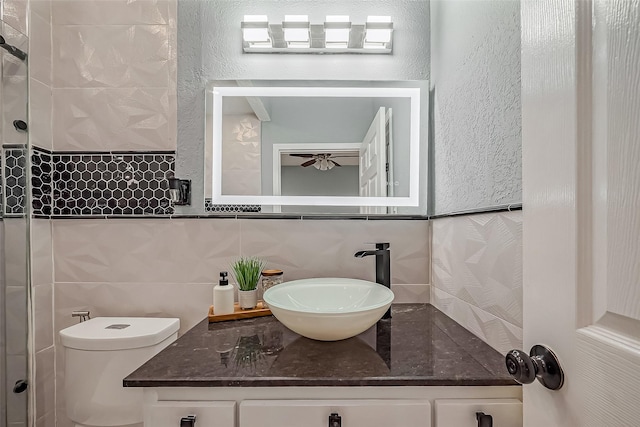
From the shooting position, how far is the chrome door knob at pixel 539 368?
1.70 ft

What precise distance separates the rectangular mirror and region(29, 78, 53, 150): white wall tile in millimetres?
674

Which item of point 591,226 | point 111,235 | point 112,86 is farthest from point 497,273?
point 112,86

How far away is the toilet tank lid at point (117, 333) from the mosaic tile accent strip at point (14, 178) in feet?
1.60

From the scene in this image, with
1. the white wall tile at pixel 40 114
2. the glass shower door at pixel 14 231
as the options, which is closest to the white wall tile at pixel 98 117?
the white wall tile at pixel 40 114

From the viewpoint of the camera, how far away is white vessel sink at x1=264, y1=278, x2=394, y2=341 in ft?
3.07

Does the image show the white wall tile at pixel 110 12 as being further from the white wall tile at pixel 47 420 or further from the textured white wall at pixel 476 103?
the white wall tile at pixel 47 420

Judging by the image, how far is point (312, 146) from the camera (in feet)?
4.98

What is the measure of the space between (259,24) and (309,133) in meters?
0.51

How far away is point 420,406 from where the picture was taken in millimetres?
835

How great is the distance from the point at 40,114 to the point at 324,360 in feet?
4.98

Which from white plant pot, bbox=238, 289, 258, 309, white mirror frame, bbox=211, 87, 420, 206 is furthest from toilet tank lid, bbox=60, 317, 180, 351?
white mirror frame, bbox=211, 87, 420, 206

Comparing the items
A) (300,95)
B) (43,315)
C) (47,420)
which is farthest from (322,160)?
(47,420)

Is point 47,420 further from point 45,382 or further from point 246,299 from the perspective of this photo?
point 246,299

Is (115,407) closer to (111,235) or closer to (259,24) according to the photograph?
(111,235)
